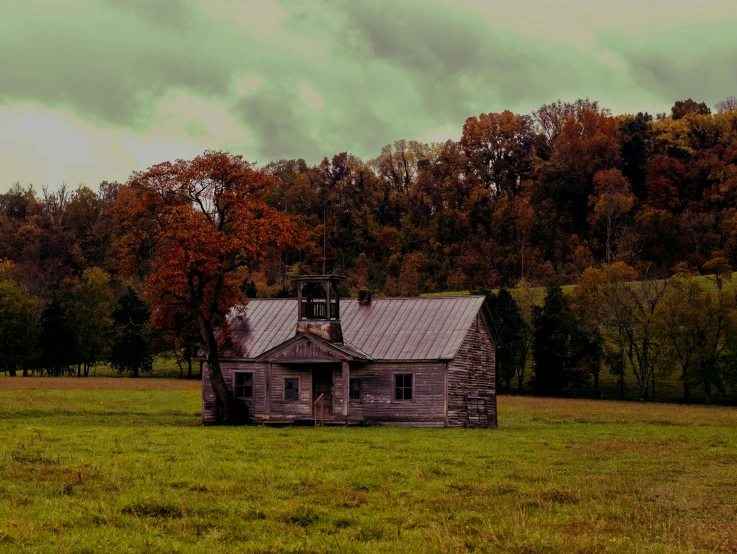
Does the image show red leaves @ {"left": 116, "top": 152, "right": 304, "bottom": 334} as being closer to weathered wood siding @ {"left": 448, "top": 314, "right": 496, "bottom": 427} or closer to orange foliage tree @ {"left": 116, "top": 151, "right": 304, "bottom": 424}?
orange foliage tree @ {"left": 116, "top": 151, "right": 304, "bottom": 424}

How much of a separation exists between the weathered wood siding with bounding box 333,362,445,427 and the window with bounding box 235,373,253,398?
433 cm

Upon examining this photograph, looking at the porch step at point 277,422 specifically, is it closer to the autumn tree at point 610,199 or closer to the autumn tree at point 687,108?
the autumn tree at point 610,199

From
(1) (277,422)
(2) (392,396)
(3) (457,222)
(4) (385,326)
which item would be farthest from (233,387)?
(3) (457,222)

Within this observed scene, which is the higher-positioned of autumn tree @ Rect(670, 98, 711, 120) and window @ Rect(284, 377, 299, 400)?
autumn tree @ Rect(670, 98, 711, 120)

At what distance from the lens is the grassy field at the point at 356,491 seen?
13.7 metres

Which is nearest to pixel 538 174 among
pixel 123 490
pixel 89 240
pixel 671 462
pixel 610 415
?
pixel 89 240

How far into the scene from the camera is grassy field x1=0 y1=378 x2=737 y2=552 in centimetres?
1373

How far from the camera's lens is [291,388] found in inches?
1583

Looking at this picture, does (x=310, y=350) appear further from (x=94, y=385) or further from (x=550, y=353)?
(x=550, y=353)

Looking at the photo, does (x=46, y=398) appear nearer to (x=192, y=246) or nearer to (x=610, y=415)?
(x=192, y=246)

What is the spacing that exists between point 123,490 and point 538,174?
11342cm

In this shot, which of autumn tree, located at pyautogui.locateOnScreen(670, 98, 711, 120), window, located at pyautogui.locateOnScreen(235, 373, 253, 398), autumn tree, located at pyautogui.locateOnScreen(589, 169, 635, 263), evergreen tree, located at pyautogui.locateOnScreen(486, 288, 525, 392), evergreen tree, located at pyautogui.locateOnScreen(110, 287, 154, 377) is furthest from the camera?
autumn tree, located at pyautogui.locateOnScreen(670, 98, 711, 120)

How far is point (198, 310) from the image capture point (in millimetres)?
39625

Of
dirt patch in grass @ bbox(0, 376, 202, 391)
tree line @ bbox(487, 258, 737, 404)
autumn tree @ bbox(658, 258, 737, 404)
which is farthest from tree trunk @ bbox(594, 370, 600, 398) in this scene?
dirt patch in grass @ bbox(0, 376, 202, 391)
